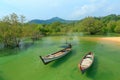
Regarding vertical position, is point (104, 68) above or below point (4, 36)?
below

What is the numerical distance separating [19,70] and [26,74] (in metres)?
1.90

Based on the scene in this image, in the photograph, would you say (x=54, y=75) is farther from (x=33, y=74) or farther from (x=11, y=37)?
(x=11, y=37)

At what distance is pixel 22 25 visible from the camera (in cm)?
3844

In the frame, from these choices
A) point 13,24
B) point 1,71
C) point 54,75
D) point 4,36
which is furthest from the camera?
point 13,24

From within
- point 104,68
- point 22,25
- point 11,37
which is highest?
point 22,25

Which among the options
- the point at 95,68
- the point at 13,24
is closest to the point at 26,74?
the point at 95,68

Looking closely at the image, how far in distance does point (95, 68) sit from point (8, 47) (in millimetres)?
22210

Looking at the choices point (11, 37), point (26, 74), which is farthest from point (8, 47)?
point (26, 74)

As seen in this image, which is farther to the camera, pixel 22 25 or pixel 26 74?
pixel 22 25

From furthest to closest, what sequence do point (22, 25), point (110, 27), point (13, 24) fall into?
point (110, 27)
point (22, 25)
point (13, 24)

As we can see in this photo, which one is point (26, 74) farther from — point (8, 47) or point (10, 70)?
point (8, 47)

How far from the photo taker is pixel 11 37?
115 ft

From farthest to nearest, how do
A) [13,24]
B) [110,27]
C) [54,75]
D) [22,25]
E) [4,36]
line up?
[110,27] < [22,25] < [13,24] < [4,36] < [54,75]

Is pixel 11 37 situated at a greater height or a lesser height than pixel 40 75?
greater
